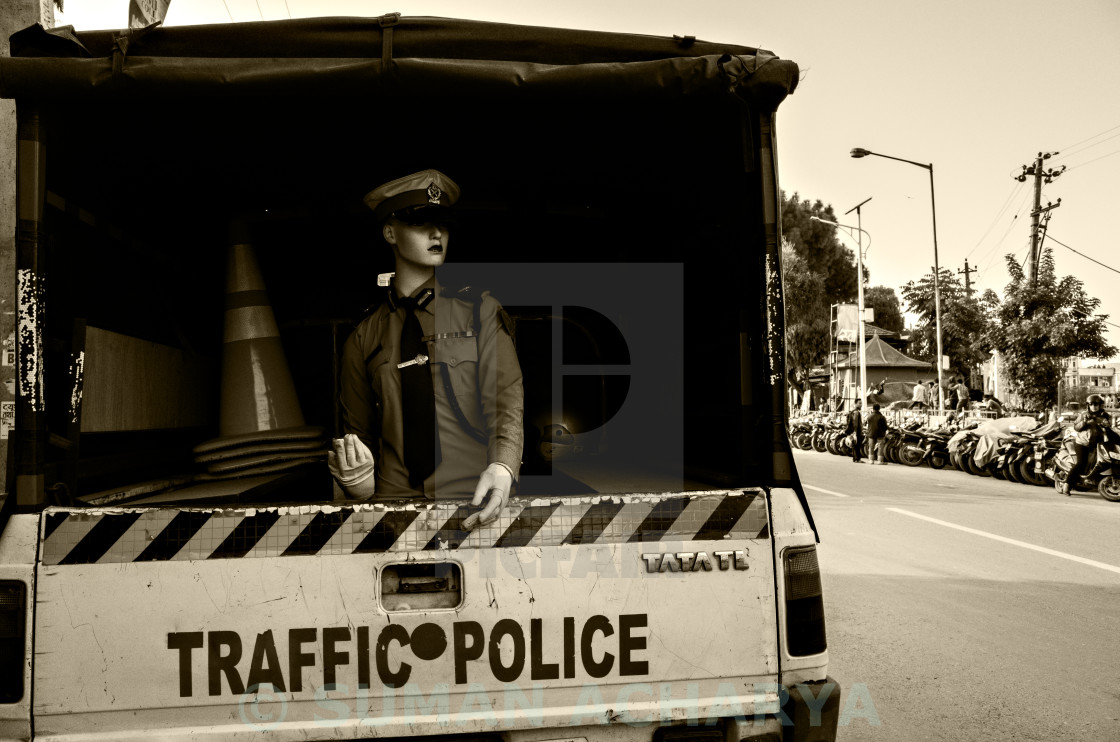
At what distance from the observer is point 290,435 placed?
11.9 ft

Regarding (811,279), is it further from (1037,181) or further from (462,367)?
(462,367)

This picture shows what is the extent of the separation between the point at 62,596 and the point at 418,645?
87 cm

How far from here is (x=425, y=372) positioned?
9.45 ft

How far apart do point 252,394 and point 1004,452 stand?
49.2ft

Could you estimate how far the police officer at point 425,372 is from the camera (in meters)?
2.79

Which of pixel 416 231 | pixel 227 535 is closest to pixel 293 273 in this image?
pixel 416 231

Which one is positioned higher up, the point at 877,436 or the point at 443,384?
the point at 443,384

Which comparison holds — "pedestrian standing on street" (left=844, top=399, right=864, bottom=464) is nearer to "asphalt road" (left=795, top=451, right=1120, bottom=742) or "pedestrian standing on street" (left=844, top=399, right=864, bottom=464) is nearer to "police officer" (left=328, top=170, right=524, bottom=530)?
"asphalt road" (left=795, top=451, right=1120, bottom=742)

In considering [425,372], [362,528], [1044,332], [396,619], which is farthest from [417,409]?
[1044,332]

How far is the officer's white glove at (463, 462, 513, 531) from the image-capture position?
2.28 metres

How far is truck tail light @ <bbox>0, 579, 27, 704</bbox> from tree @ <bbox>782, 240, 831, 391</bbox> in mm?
48286

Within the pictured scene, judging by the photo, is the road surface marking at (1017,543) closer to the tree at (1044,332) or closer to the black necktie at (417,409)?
the black necktie at (417,409)

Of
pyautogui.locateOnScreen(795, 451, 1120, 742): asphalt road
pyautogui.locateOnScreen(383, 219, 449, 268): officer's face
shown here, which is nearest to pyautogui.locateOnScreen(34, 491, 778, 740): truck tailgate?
pyautogui.locateOnScreen(383, 219, 449, 268): officer's face

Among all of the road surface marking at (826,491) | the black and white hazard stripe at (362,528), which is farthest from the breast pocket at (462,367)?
the road surface marking at (826,491)
